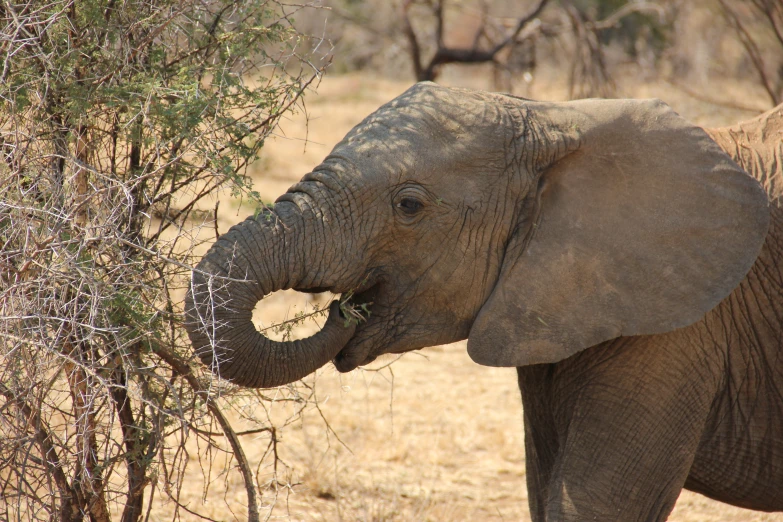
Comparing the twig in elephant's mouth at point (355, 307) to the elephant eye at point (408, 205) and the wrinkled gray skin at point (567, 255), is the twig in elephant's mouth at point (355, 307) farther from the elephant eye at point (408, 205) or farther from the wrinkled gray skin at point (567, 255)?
the elephant eye at point (408, 205)

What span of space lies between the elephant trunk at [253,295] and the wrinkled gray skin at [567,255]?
0.02 metres

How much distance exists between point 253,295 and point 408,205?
2.02 ft

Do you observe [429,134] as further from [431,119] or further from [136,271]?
[136,271]

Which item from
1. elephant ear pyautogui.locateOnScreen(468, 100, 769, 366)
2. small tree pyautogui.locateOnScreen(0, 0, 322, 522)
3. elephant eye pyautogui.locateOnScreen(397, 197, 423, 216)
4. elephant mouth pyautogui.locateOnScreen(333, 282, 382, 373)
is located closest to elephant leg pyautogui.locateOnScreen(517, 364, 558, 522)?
A: elephant ear pyautogui.locateOnScreen(468, 100, 769, 366)

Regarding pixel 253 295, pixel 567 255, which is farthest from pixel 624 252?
pixel 253 295

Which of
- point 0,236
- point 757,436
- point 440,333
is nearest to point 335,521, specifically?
point 440,333

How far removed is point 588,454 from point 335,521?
1.79 meters

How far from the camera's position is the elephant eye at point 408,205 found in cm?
325

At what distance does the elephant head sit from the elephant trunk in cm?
3

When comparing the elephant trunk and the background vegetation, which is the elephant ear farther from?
the background vegetation

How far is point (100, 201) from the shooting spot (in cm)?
299

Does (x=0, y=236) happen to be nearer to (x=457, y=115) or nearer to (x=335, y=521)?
(x=457, y=115)

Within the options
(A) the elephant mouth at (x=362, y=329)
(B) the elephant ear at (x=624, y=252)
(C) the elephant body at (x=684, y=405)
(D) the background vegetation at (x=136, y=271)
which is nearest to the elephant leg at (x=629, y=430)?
(C) the elephant body at (x=684, y=405)

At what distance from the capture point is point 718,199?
334 centimetres
